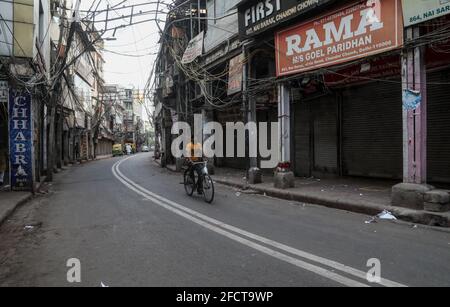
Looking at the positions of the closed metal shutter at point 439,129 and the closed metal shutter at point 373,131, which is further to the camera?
the closed metal shutter at point 373,131

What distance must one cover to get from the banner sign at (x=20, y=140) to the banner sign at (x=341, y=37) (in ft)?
27.7

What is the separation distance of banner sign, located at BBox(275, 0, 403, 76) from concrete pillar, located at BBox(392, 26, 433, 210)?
53 centimetres

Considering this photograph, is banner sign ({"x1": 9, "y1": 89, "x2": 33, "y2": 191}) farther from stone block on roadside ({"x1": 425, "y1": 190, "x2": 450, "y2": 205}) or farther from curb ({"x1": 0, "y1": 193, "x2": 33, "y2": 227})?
stone block on roadside ({"x1": 425, "y1": 190, "x2": 450, "y2": 205})

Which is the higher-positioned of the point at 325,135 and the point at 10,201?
the point at 325,135

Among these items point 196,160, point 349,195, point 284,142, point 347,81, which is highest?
point 347,81

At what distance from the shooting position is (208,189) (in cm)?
1161

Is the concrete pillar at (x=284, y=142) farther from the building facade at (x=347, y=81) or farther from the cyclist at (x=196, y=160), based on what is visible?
the cyclist at (x=196, y=160)

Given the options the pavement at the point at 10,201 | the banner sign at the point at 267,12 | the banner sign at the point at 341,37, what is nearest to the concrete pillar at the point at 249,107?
the banner sign at the point at 267,12

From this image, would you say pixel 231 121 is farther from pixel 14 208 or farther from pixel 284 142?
pixel 14 208

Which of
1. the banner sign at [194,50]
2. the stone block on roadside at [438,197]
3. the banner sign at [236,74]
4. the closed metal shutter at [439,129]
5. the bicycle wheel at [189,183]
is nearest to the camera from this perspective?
the stone block on roadside at [438,197]

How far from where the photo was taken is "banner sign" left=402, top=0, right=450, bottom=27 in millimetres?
8633

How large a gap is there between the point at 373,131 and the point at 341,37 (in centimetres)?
382

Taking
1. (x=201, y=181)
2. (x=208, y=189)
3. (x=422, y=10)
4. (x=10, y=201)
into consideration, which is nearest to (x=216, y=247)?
(x=208, y=189)

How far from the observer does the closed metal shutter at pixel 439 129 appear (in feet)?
38.3
